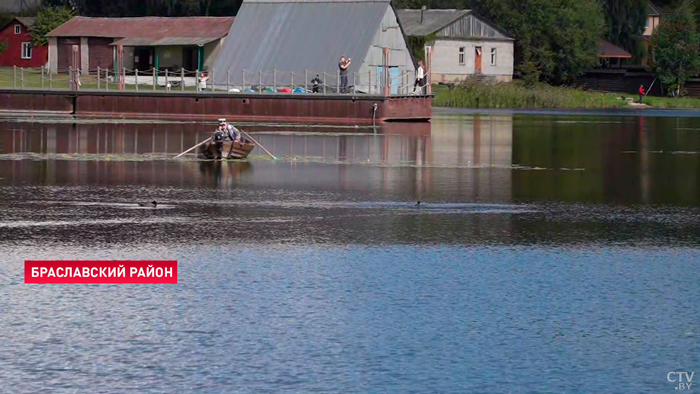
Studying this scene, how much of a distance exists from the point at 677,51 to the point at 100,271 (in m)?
80.1

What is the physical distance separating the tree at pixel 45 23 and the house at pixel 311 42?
79.0 feet

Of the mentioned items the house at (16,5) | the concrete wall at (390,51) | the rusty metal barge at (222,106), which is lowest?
the rusty metal barge at (222,106)

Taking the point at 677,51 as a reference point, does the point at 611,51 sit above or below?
above

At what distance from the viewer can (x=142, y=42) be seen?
77.6 m

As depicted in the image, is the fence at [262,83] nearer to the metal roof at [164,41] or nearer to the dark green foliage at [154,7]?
the metal roof at [164,41]

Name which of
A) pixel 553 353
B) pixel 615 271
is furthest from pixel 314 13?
pixel 553 353

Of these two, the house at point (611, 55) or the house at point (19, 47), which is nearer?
the house at point (19, 47)

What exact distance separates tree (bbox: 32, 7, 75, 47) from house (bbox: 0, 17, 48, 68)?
142 cm

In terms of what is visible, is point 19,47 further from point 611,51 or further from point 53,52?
point 611,51

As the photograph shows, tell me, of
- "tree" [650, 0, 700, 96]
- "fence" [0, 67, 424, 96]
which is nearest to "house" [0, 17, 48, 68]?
"fence" [0, 67, 424, 96]

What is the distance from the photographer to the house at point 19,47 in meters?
92.0

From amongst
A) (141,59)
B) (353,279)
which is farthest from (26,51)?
(353,279)

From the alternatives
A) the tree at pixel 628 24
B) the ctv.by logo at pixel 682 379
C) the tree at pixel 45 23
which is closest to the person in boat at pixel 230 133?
the ctv.by logo at pixel 682 379

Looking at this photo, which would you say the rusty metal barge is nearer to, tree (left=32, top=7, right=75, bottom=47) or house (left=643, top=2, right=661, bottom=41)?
tree (left=32, top=7, right=75, bottom=47)
